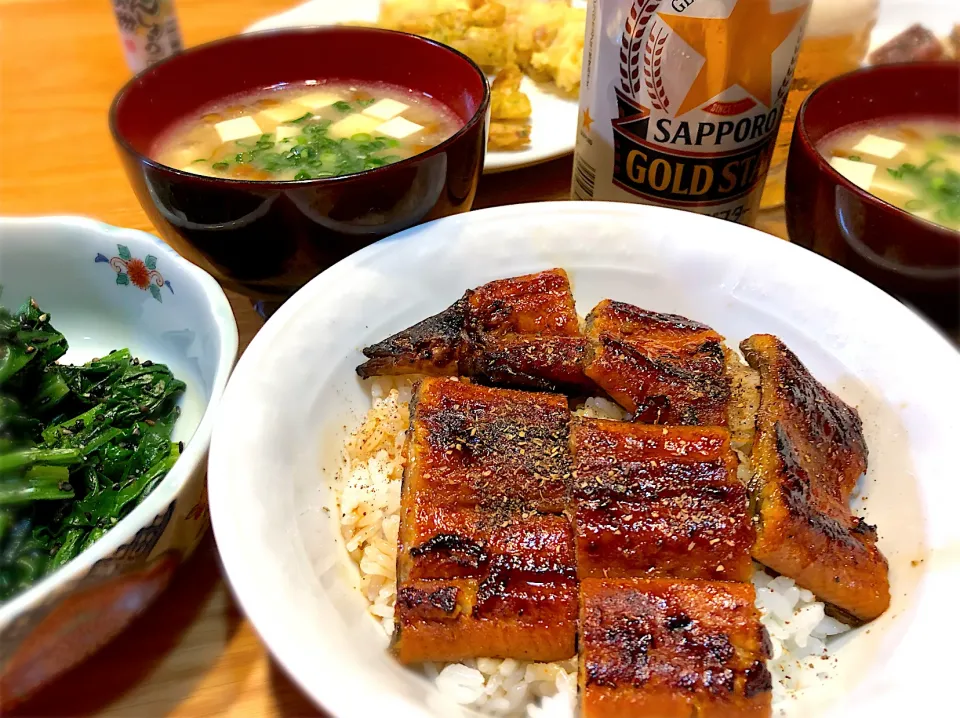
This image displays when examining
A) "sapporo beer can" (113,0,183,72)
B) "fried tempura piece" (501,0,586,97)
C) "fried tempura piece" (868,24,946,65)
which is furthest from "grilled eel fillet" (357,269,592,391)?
"sapporo beer can" (113,0,183,72)

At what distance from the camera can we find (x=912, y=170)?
187 cm

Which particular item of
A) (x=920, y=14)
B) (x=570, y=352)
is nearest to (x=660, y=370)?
(x=570, y=352)

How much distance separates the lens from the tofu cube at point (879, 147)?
188cm

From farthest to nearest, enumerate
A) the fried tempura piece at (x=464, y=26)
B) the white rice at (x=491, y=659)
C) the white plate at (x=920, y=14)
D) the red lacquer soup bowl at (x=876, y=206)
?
the white plate at (x=920, y=14) → the fried tempura piece at (x=464, y=26) → the red lacquer soup bowl at (x=876, y=206) → the white rice at (x=491, y=659)

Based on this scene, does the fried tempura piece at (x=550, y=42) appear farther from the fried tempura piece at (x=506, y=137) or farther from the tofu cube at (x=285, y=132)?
the tofu cube at (x=285, y=132)

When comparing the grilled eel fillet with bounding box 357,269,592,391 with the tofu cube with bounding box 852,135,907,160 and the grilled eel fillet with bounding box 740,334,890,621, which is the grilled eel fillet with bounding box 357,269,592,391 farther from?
the tofu cube with bounding box 852,135,907,160

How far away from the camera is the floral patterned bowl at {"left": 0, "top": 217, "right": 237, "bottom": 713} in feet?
3.43

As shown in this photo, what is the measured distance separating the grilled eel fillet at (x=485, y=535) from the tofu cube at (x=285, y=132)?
3.13ft

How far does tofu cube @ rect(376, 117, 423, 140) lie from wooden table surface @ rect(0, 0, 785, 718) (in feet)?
1.29

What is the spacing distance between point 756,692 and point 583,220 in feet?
3.48

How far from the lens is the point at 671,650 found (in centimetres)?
106

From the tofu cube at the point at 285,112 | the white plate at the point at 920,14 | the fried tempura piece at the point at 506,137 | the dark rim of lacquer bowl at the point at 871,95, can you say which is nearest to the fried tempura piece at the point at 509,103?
the fried tempura piece at the point at 506,137

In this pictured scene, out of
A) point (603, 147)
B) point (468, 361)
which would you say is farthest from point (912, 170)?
point (468, 361)

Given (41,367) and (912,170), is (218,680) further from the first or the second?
(912,170)
